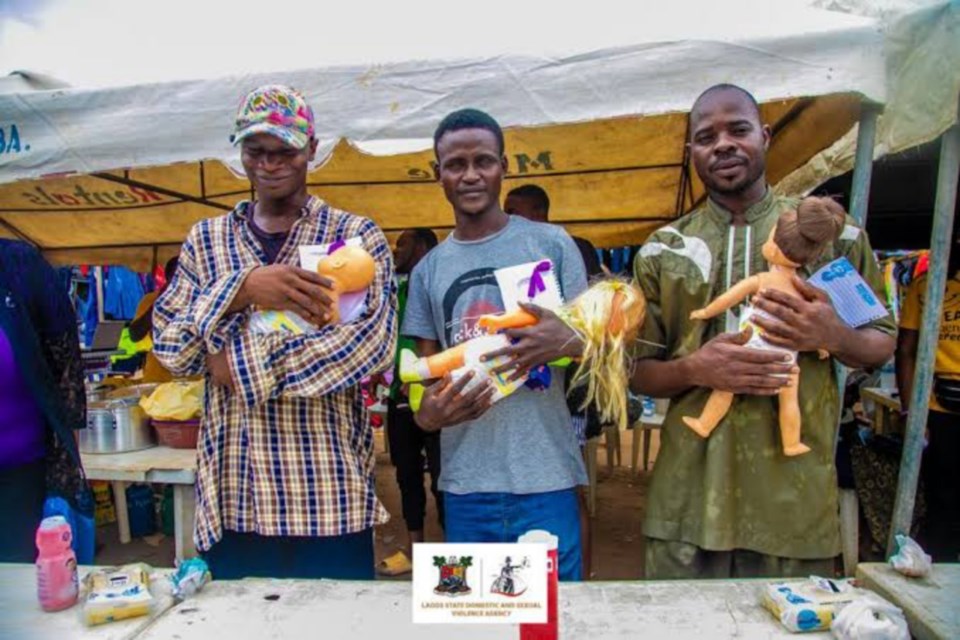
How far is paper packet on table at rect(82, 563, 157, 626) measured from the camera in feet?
5.16

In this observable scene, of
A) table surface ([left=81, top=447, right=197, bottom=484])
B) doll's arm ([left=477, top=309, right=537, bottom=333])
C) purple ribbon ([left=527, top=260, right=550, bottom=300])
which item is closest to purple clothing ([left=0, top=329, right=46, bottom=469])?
table surface ([left=81, top=447, right=197, bottom=484])

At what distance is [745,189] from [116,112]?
239cm

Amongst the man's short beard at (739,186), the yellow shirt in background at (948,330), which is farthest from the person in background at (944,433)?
the man's short beard at (739,186)

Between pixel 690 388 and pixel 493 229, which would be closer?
pixel 690 388

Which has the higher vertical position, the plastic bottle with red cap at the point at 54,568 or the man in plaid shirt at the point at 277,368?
the man in plaid shirt at the point at 277,368

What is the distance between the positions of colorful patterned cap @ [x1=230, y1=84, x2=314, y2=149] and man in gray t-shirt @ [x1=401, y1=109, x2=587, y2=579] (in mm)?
414

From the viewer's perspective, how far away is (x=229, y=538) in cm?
186

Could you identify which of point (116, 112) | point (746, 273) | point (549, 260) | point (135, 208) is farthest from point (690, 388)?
point (135, 208)

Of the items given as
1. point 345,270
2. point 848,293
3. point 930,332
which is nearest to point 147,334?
point 345,270

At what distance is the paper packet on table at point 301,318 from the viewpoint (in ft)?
5.72

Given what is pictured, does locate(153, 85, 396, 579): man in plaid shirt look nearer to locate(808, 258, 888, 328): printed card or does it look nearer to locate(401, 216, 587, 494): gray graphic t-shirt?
locate(401, 216, 587, 494): gray graphic t-shirt

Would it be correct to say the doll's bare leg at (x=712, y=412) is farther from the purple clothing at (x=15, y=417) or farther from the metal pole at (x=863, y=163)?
the purple clothing at (x=15, y=417)

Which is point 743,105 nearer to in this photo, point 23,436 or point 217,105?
point 217,105

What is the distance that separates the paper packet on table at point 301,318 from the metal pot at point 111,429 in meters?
1.87
